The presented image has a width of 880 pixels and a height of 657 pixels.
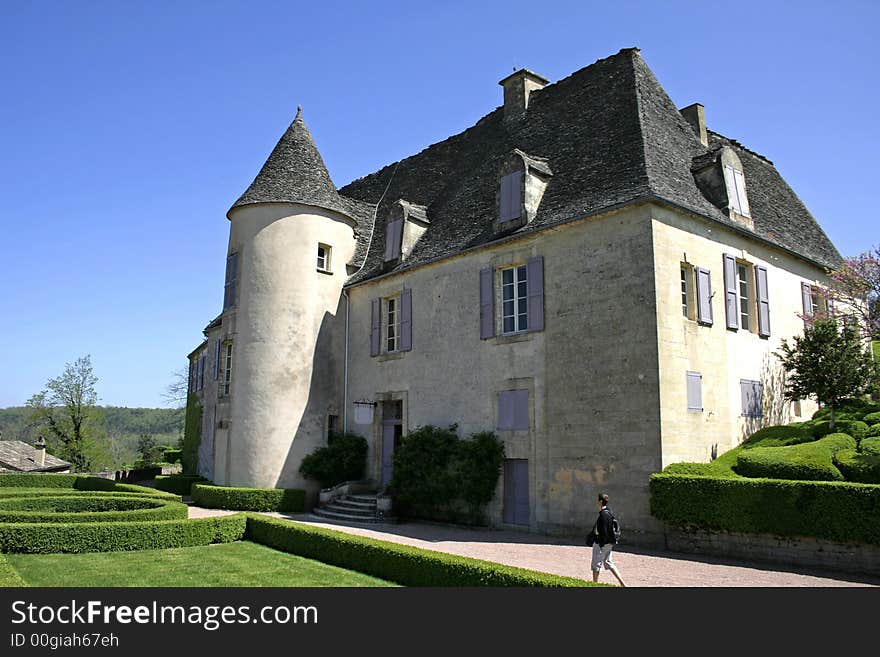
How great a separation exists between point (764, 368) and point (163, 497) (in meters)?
16.6

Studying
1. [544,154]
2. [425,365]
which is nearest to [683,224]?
[544,154]

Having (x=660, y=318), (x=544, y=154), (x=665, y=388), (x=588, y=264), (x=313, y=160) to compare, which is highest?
(x=313, y=160)

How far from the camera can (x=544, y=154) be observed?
19.5m

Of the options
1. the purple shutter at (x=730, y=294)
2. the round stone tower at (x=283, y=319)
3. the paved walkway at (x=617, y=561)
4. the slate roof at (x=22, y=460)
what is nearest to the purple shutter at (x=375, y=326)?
the round stone tower at (x=283, y=319)

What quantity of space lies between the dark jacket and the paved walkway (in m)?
1.04

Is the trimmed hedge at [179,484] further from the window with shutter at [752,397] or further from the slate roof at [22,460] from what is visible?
the slate roof at [22,460]

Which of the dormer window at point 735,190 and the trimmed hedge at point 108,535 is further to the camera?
the dormer window at point 735,190

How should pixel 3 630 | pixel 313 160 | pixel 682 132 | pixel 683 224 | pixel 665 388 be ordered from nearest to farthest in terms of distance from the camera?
1. pixel 3 630
2. pixel 665 388
3. pixel 683 224
4. pixel 682 132
5. pixel 313 160

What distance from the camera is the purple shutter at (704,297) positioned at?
51.1ft

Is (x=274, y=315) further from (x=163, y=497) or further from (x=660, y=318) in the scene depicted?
(x=660, y=318)

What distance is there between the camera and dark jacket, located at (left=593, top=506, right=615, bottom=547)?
9.98 meters

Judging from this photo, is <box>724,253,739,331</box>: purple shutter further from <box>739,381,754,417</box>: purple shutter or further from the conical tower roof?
the conical tower roof

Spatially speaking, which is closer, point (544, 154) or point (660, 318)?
point (660, 318)

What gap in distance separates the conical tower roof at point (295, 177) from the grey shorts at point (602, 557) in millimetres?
16267
